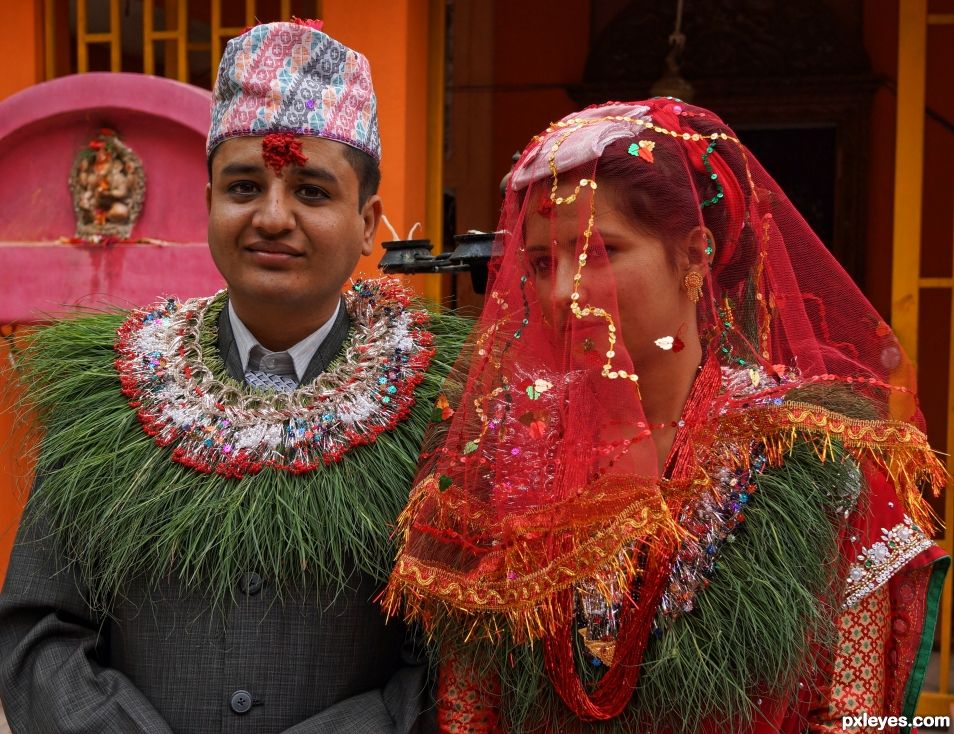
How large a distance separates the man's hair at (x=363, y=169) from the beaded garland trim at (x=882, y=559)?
1074mm

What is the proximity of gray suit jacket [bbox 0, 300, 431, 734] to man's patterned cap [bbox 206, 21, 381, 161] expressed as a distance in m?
0.80

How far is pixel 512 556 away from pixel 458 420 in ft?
0.82

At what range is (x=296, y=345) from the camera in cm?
204

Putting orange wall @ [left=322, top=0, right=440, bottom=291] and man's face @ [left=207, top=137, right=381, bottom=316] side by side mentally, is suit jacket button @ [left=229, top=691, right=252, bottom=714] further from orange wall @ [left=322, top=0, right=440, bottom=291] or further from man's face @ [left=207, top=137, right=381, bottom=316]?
orange wall @ [left=322, top=0, right=440, bottom=291]

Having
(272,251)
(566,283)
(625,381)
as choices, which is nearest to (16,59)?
(272,251)

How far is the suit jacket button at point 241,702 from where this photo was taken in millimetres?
1794

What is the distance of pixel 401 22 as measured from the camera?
331 centimetres

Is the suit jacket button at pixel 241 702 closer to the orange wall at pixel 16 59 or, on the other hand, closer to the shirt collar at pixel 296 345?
the shirt collar at pixel 296 345

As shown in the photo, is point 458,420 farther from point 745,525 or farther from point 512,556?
point 745,525

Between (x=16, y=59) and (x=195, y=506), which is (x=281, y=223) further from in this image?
(x=16, y=59)

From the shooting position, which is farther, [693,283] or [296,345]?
[296,345]

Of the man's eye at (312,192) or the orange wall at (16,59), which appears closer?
the man's eye at (312,192)

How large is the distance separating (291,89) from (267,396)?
0.56 m

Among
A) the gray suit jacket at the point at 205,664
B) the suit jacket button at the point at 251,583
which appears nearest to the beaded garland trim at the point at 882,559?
the gray suit jacket at the point at 205,664
